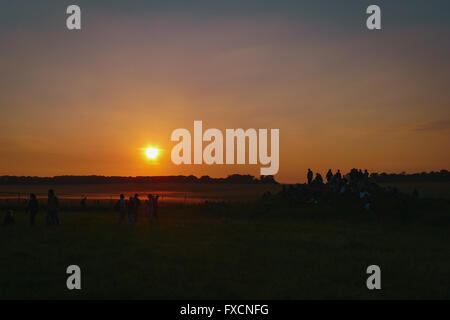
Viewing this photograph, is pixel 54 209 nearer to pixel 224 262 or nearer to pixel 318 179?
pixel 224 262

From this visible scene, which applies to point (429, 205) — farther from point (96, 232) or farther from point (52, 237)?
point (52, 237)

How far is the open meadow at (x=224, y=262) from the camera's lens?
1071 cm

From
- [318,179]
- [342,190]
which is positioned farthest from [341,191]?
[318,179]

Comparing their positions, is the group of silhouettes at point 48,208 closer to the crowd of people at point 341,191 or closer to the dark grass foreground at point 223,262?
the dark grass foreground at point 223,262

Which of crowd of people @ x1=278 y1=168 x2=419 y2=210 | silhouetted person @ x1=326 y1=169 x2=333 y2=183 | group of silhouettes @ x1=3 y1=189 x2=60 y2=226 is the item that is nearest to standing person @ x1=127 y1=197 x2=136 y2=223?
group of silhouettes @ x1=3 y1=189 x2=60 y2=226

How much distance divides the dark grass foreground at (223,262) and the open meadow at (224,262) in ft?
0.10

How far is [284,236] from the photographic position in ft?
71.7

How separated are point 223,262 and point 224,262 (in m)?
0.03

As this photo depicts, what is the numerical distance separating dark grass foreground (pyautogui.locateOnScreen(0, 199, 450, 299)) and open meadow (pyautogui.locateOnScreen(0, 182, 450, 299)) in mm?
29

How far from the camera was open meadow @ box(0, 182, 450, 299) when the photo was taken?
10.7 metres

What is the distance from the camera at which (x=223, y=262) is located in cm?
1425

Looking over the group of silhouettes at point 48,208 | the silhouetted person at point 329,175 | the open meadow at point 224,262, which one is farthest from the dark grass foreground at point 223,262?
the silhouetted person at point 329,175
